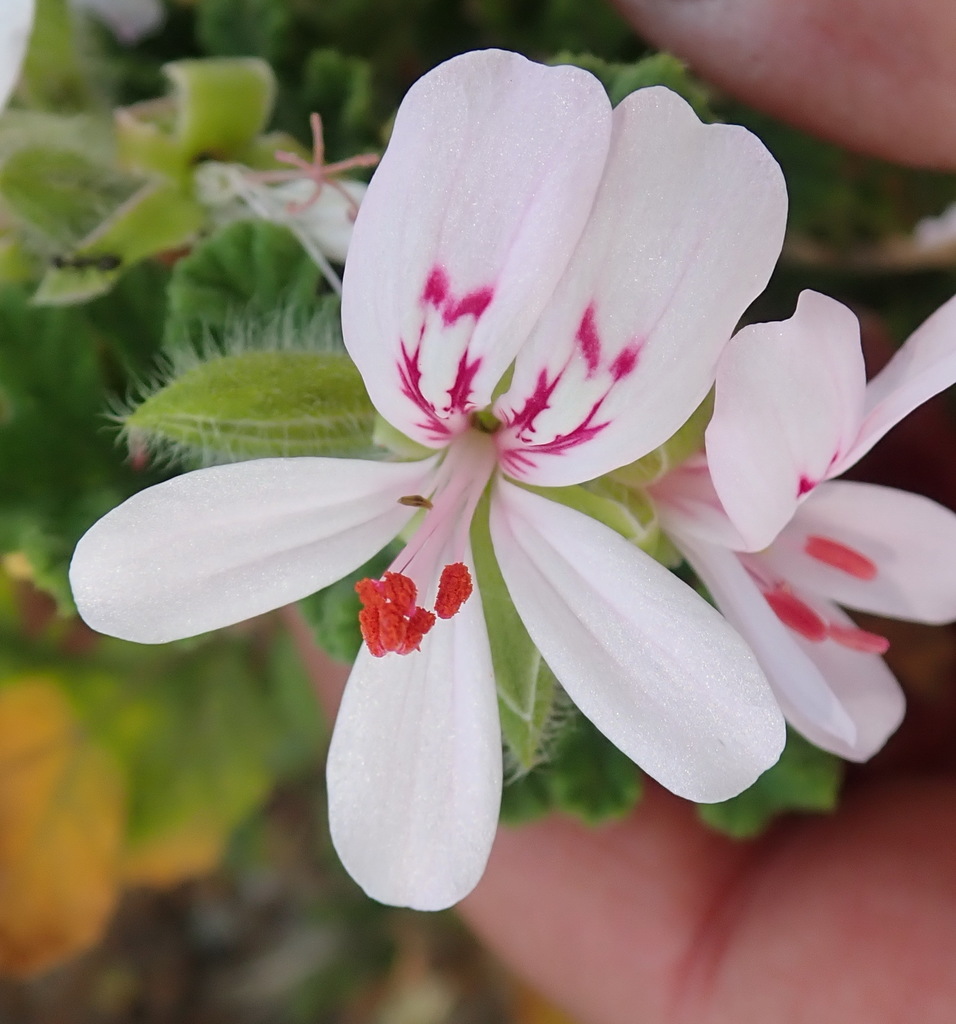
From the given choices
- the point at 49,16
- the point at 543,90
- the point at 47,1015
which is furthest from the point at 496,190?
the point at 47,1015

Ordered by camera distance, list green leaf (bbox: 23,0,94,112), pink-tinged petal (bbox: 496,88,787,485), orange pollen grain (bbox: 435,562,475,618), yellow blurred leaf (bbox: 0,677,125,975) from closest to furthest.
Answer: pink-tinged petal (bbox: 496,88,787,485) < orange pollen grain (bbox: 435,562,475,618) < green leaf (bbox: 23,0,94,112) < yellow blurred leaf (bbox: 0,677,125,975)

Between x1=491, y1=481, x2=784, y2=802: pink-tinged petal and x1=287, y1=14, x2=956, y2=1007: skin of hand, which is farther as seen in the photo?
x1=287, y1=14, x2=956, y2=1007: skin of hand

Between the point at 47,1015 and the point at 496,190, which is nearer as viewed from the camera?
the point at 496,190

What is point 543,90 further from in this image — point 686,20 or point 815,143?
point 815,143

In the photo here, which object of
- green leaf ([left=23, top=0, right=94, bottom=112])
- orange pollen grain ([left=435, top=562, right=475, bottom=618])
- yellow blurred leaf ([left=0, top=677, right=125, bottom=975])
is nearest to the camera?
orange pollen grain ([left=435, top=562, right=475, bottom=618])

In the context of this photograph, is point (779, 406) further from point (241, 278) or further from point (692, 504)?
point (241, 278)

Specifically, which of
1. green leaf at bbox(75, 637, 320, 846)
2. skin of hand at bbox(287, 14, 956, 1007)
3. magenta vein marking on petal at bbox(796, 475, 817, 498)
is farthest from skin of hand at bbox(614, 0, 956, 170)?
green leaf at bbox(75, 637, 320, 846)

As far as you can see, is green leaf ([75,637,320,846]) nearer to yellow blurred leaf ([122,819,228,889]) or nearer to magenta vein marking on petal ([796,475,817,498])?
yellow blurred leaf ([122,819,228,889])
